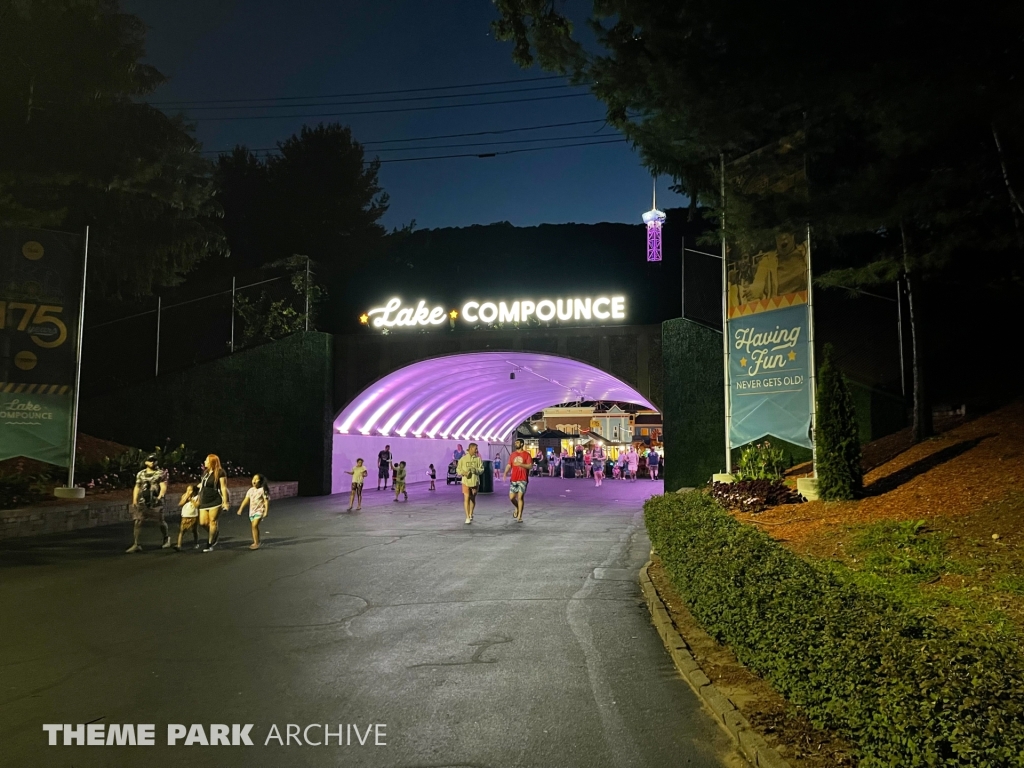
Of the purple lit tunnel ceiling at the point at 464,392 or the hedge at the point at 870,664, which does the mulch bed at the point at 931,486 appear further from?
the purple lit tunnel ceiling at the point at 464,392

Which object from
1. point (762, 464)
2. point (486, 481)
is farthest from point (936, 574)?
point (486, 481)

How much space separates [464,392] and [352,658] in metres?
28.2

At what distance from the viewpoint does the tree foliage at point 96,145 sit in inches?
782

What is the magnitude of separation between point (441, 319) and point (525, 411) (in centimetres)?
2257

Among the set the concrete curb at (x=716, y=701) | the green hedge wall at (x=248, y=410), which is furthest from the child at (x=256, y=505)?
the green hedge wall at (x=248, y=410)

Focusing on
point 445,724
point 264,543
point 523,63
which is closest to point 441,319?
point 264,543

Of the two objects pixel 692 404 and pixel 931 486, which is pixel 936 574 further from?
pixel 692 404

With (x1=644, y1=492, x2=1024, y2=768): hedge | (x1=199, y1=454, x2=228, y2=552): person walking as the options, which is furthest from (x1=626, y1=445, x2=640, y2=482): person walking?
(x1=644, y1=492, x2=1024, y2=768): hedge

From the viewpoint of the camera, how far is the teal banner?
1284 cm

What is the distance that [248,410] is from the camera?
81.8ft

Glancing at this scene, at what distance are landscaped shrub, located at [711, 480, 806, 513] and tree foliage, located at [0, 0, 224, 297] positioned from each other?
16.9m

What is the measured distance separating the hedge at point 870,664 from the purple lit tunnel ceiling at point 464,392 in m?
18.5

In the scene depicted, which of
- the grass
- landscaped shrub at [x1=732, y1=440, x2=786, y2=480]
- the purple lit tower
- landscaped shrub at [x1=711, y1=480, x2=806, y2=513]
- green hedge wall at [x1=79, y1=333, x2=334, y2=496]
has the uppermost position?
the purple lit tower

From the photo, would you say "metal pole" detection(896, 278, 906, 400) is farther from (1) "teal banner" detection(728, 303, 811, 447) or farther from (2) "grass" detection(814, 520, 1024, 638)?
(2) "grass" detection(814, 520, 1024, 638)
